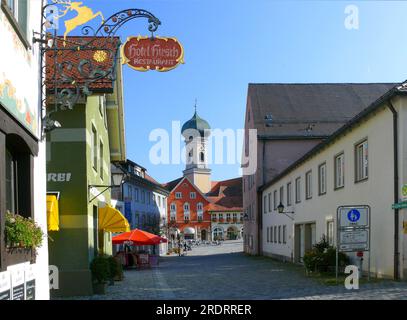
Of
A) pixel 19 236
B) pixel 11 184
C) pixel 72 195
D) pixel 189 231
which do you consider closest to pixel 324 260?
pixel 72 195

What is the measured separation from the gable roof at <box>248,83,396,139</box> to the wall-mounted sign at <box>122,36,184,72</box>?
38.3m

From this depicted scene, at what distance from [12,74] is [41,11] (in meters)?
2.34

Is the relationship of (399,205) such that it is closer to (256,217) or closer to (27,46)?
(27,46)

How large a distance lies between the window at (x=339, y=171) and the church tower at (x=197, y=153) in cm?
10387

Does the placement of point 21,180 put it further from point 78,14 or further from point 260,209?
point 260,209

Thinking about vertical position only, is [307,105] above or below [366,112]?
above

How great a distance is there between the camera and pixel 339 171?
78.7ft

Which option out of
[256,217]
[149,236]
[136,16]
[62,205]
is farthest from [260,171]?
[136,16]

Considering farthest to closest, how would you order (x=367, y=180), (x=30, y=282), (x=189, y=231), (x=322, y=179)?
(x=189, y=231) → (x=322, y=179) → (x=367, y=180) → (x=30, y=282)

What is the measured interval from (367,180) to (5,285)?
14.4 metres

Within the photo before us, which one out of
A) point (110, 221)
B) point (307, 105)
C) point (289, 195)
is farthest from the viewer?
point (307, 105)

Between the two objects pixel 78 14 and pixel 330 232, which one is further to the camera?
pixel 330 232

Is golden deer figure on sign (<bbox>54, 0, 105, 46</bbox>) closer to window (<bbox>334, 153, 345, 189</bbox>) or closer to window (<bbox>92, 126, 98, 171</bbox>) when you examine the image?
window (<bbox>92, 126, 98, 171</bbox>)

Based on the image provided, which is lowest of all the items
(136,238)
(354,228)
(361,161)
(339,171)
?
(136,238)
